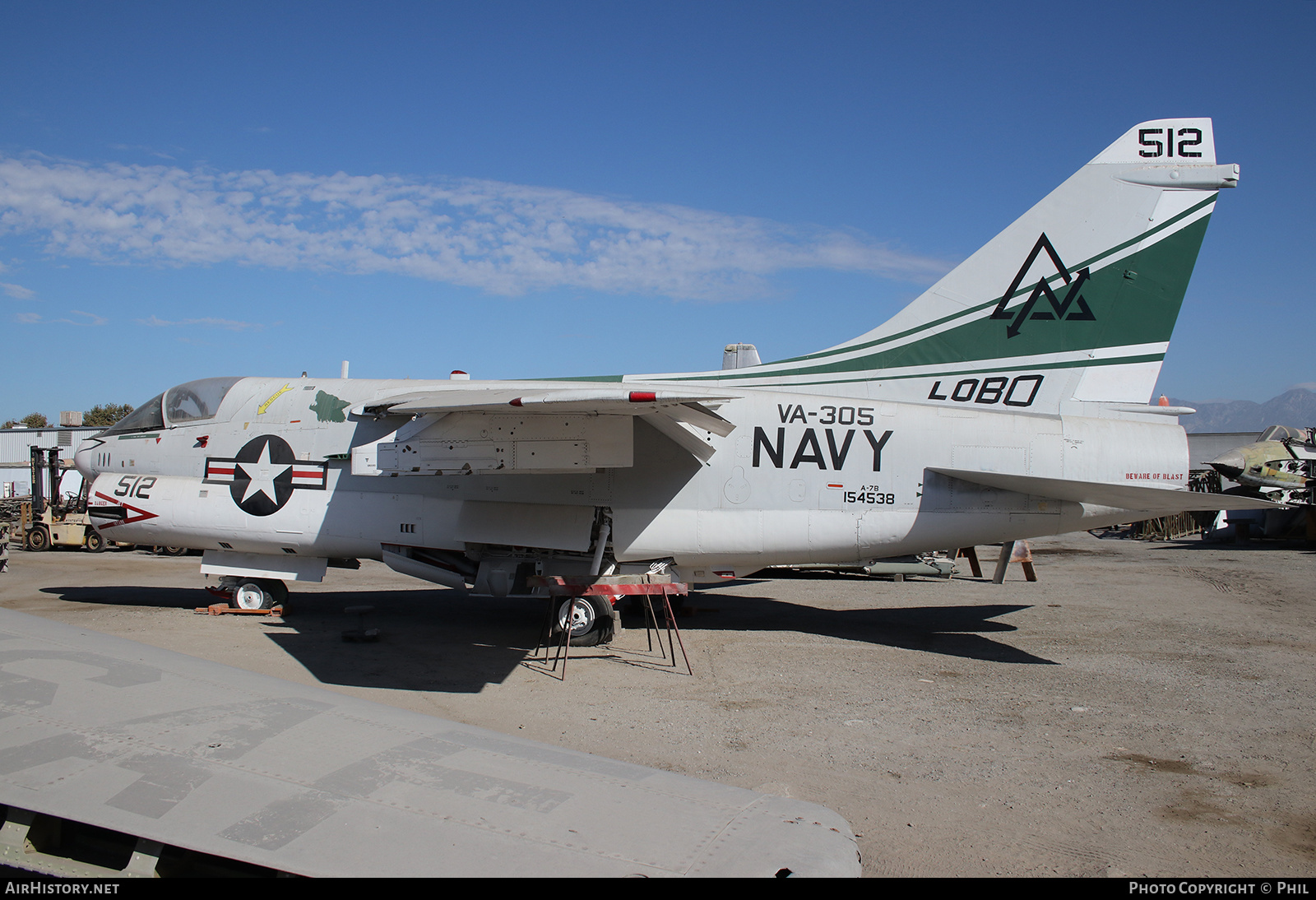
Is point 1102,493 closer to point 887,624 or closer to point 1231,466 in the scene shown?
point 887,624

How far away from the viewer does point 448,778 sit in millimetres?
3041

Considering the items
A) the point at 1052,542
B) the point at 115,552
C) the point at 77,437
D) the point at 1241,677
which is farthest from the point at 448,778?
the point at 77,437

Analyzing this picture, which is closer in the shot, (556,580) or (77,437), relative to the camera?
(556,580)

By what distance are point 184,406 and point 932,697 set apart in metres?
10.5

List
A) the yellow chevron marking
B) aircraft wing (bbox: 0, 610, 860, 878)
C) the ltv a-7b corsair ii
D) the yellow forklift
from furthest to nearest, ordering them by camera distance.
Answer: the yellow forklift → the yellow chevron marking → the ltv a-7b corsair ii → aircraft wing (bbox: 0, 610, 860, 878)

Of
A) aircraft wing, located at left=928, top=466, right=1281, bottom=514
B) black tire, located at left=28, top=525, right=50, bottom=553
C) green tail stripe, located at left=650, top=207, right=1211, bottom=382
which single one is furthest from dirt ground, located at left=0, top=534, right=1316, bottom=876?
black tire, located at left=28, top=525, right=50, bottom=553

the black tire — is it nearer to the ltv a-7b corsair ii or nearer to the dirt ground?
the dirt ground

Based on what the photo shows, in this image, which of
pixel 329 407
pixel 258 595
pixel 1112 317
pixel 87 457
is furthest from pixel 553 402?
pixel 87 457

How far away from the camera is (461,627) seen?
1079 cm

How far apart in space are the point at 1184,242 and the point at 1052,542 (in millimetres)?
19370

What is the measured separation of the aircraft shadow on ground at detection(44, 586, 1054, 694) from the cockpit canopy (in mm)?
2826

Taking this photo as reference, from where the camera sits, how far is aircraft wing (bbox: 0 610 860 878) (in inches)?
100

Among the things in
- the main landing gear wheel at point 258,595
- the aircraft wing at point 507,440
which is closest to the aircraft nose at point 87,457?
the main landing gear wheel at point 258,595

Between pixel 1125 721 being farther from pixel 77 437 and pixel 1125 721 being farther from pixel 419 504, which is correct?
pixel 77 437
